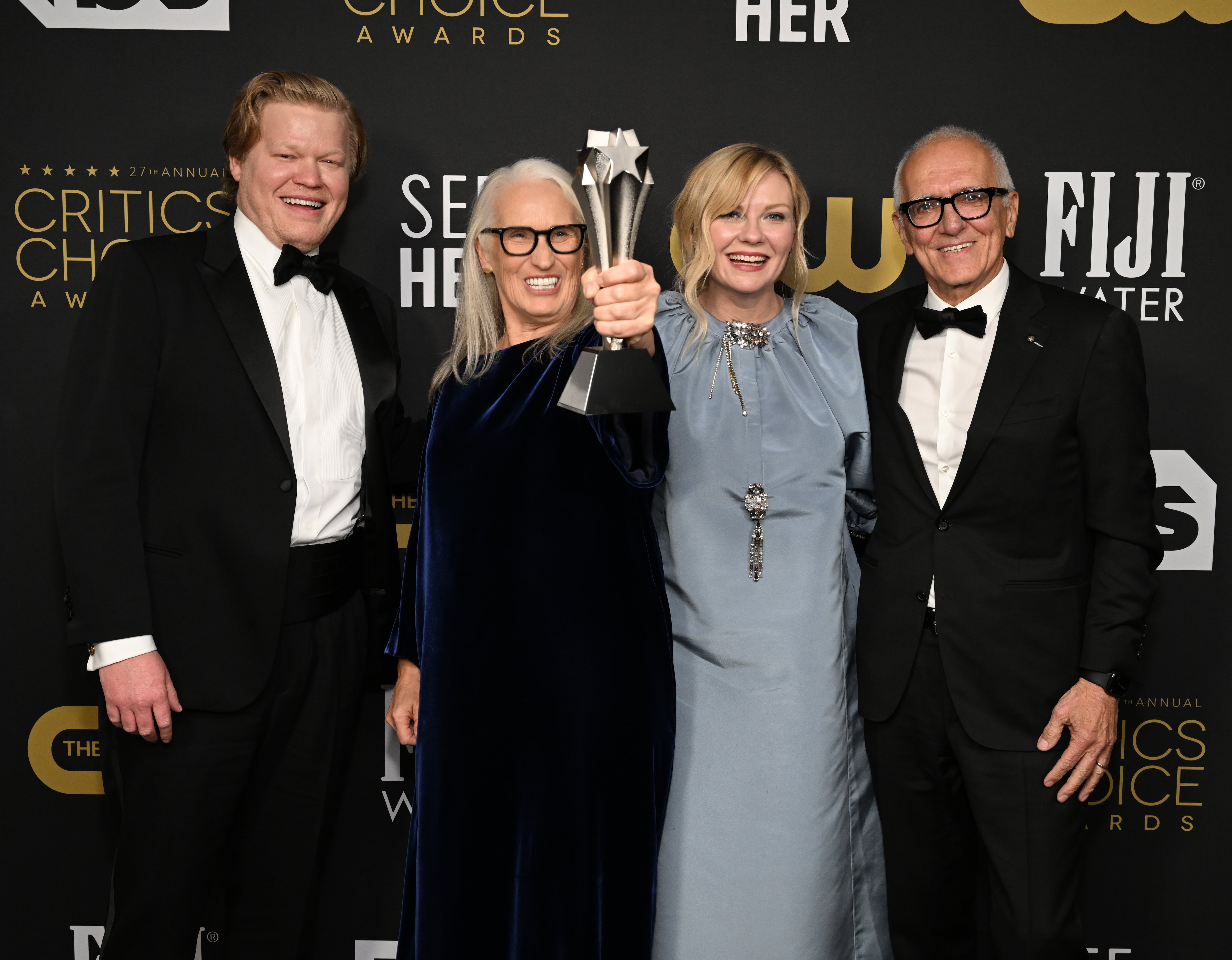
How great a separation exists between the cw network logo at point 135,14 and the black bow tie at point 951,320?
1.87 metres

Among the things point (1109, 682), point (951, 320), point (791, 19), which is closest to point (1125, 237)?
point (951, 320)

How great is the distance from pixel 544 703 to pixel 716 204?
41.9 inches

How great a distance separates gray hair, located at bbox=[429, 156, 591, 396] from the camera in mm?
2010

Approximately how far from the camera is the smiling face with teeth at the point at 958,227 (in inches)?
80.4

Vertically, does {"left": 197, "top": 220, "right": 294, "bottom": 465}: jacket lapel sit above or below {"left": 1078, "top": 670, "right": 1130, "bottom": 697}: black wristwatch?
above

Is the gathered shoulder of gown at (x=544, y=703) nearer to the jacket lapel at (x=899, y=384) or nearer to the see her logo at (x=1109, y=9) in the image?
the jacket lapel at (x=899, y=384)

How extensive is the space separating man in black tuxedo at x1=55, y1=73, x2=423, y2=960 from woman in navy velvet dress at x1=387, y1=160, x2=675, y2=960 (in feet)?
1.11

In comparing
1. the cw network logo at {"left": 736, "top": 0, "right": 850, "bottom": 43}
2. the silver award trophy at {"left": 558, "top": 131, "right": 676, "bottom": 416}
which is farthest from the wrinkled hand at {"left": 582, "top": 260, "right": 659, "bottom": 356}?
the cw network logo at {"left": 736, "top": 0, "right": 850, "bottom": 43}

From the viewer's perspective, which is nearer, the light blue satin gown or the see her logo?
the light blue satin gown

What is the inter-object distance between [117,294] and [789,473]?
1.36 metres

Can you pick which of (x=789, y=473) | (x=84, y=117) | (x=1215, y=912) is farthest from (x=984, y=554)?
(x=84, y=117)

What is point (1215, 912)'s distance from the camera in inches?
107

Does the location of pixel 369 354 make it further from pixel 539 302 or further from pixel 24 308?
pixel 24 308

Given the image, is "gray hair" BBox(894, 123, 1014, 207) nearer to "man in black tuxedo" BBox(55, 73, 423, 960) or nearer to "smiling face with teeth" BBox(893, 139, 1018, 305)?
"smiling face with teeth" BBox(893, 139, 1018, 305)
